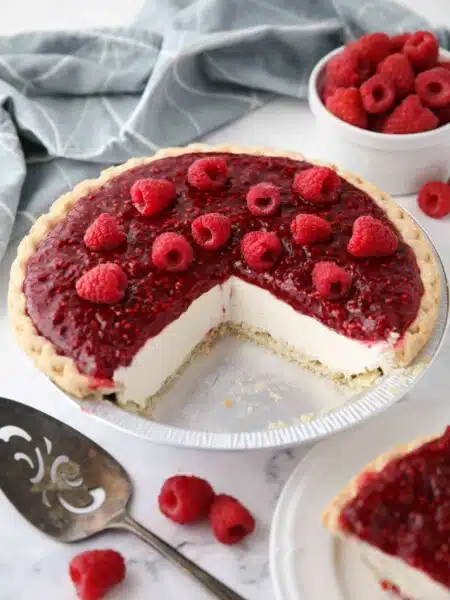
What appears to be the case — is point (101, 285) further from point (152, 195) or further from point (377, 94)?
→ point (377, 94)

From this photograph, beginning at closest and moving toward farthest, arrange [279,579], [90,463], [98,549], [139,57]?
[279,579]
[98,549]
[90,463]
[139,57]

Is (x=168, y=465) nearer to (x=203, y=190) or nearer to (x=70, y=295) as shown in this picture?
(x=70, y=295)

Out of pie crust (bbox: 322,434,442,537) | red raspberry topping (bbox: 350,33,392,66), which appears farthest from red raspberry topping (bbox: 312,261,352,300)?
red raspberry topping (bbox: 350,33,392,66)

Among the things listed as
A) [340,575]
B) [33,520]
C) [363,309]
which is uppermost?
[363,309]

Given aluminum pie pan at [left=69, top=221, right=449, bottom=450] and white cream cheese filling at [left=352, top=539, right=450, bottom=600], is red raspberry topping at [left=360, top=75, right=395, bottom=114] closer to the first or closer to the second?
aluminum pie pan at [left=69, top=221, right=449, bottom=450]

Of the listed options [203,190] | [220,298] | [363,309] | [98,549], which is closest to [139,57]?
[203,190]

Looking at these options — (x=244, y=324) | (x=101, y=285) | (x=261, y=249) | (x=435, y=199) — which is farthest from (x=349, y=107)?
(x=101, y=285)

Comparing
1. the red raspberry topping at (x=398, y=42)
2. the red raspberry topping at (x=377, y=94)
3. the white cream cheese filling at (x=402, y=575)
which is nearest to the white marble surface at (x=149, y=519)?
the white cream cheese filling at (x=402, y=575)
